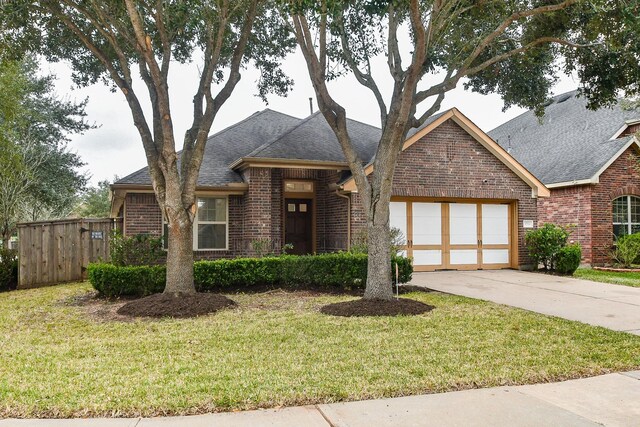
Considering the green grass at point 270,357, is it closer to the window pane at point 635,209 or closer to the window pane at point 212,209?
the window pane at point 212,209

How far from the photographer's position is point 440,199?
15.0 metres

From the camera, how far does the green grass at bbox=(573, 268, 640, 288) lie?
42.1 feet

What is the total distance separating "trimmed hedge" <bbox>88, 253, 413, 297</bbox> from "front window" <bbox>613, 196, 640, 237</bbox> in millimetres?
10759

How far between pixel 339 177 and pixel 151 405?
10.9 m

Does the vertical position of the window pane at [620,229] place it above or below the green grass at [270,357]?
above

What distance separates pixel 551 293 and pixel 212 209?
31.0 ft

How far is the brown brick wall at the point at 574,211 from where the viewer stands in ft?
55.9

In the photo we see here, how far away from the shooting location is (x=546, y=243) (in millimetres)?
14789

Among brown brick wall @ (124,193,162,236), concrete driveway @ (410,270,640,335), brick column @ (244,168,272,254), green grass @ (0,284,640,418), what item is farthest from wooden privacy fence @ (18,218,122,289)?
concrete driveway @ (410,270,640,335)

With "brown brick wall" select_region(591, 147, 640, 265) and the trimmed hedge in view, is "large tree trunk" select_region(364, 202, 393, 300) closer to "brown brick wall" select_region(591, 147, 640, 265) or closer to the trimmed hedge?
the trimmed hedge

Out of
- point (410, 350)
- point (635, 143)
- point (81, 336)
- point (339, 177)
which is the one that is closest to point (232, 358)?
point (410, 350)

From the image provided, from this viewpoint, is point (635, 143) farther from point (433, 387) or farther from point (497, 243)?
point (433, 387)

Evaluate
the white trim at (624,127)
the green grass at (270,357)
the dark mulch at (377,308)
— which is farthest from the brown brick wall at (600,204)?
the dark mulch at (377,308)

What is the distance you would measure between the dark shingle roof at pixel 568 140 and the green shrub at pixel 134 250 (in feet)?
42.0
